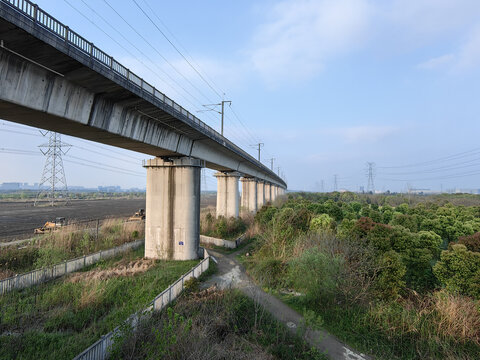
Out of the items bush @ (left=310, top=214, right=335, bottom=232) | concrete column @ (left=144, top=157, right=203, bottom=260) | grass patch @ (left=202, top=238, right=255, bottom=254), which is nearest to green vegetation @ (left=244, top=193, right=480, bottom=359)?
bush @ (left=310, top=214, right=335, bottom=232)

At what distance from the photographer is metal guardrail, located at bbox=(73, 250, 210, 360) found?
21.1 feet

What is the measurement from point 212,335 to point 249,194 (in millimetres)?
40289

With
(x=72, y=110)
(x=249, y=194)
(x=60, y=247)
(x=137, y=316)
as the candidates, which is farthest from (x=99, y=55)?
(x=249, y=194)

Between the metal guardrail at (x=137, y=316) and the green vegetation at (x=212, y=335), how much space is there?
28cm

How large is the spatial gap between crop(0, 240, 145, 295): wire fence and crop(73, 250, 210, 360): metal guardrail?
6.98m

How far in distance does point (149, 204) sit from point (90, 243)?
548cm

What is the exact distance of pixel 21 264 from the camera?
1487cm

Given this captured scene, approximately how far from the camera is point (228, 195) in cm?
3469

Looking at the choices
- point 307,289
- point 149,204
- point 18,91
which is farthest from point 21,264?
point 307,289

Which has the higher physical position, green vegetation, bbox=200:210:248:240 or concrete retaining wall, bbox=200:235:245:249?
green vegetation, bbox=200:210:248:240

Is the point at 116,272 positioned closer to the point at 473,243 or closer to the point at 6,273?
the point at 6,273

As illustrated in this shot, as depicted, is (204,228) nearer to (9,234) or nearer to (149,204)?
(149,204)

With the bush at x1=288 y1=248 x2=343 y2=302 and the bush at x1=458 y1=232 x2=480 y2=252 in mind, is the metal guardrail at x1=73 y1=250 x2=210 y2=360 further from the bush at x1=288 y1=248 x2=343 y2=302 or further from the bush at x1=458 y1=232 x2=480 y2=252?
the bush at x1=458 y1=232 x2=480 y2=252

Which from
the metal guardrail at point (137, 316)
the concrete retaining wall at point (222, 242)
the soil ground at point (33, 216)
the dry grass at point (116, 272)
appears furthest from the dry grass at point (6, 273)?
the concrete retaining wall at point (222, 242)
